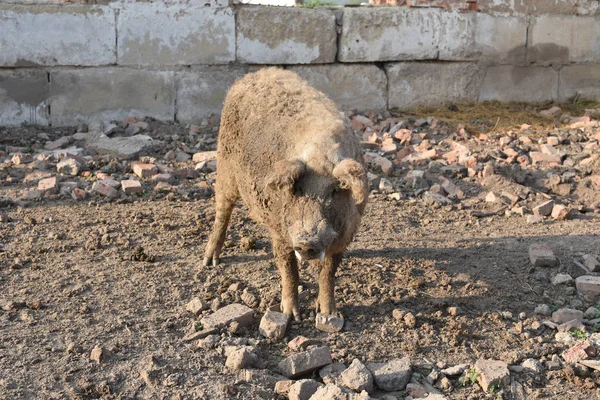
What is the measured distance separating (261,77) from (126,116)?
4321 mm

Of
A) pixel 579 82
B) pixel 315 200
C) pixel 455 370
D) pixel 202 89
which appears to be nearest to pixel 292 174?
pixel 315 200

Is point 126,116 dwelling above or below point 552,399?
above

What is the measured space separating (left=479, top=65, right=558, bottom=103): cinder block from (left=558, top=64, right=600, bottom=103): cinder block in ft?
0.39

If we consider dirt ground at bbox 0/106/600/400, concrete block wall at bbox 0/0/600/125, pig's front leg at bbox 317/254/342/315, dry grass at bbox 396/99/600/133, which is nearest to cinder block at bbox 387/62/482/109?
concrete block wall at bbox 0/0/600/125

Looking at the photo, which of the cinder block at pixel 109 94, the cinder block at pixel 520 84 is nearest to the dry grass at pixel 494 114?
the cinder block at pixel 520 84

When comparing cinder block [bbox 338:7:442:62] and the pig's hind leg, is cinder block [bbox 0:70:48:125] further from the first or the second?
the pig's hind leg

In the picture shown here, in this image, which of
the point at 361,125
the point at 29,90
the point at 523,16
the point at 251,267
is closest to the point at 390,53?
the point at 361,125

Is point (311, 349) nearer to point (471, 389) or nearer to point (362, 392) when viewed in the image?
point (362, 392)

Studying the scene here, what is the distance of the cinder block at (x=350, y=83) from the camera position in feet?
32.2

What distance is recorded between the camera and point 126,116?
9.30 metres

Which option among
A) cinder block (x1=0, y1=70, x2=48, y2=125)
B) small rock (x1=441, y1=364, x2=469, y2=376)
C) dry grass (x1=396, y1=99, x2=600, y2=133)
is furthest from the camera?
dry grass (x1=396, y1=99, x2=600, y2=133)

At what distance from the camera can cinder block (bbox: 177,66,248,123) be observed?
9414 mm

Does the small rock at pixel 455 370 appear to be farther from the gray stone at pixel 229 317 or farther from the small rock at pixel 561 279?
the small rock at pixel 561 279

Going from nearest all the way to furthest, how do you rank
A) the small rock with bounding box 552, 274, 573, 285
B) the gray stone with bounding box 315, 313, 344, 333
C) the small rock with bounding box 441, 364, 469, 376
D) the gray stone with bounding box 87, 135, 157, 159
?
1. the small rock with bounding box 441, 364, 469, 376
2. the gray stone with bounding box 315, 313, 344, 333
3. the small rock with bounding box 552, 274, 573, 285
4. the gray stone with bounding box 87, 135, 157, 159
